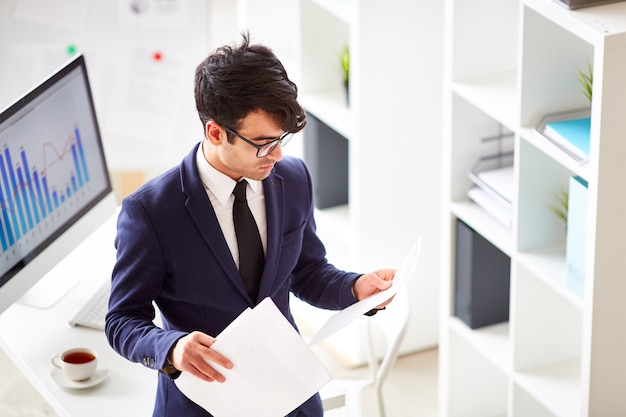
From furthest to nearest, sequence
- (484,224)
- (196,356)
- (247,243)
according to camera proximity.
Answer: (484,224) → (247,243) → (196,356)

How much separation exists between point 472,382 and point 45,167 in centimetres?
144

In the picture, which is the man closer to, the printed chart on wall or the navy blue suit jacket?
the navy blue suit jacket

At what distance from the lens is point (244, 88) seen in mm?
2031

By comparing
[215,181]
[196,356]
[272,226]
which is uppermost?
[215,181]

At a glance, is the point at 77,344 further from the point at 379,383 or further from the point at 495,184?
the point at 495,184

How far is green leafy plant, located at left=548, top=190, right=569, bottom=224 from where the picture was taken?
8.95ft

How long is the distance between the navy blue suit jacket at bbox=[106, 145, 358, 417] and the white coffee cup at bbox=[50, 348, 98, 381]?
26 centimetres

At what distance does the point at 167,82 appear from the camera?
404 cm

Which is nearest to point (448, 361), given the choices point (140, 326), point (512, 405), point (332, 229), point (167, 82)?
point (512, 405)

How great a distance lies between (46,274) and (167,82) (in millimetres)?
1318

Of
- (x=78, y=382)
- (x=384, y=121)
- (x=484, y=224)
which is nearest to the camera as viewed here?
(x=78, y=382)

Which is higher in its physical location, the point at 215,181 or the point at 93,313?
the point at 215,181

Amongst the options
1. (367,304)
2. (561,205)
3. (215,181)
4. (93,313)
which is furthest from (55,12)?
(367,304)

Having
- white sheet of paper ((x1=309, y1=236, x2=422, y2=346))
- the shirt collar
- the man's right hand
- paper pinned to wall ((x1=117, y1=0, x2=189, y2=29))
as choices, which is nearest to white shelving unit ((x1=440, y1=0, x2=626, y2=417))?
white sheet of paper ((x1=309, y1=236, x2=422, y2=346))
